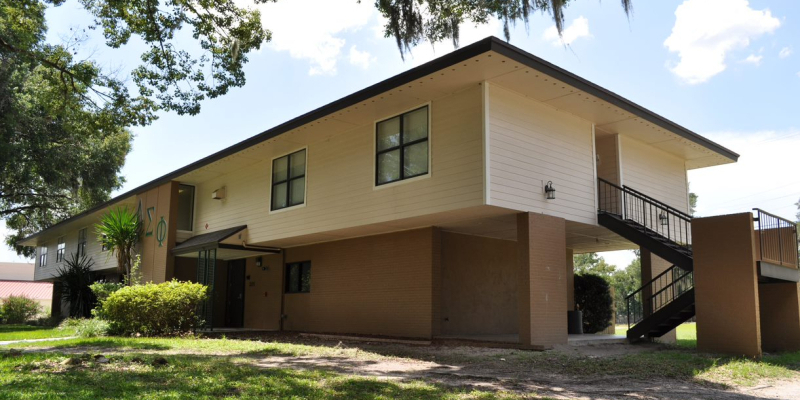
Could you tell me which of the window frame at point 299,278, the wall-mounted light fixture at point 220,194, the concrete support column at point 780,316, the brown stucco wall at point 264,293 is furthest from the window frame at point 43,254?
the concrete support column at point 780,316

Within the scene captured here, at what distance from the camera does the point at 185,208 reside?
2247 cm

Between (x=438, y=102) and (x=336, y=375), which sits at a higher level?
(x=438, y=102)

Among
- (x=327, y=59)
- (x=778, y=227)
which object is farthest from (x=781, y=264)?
(x=327, y=59)

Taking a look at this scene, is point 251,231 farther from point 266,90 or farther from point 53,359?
point 53,359

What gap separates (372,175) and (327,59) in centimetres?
474

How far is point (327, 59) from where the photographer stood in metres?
16.9

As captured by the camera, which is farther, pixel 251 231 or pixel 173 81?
pixel 251 231

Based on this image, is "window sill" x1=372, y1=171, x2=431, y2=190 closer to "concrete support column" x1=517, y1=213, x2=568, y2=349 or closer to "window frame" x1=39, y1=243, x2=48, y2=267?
"concrete support column" x1=517, y1=213, x2=568, y2=349

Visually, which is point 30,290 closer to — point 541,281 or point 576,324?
point 576,324

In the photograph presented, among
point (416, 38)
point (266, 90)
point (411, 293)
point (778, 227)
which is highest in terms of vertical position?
point (266, 90)

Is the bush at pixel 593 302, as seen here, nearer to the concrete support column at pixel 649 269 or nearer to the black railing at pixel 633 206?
Result: the concrete support column at pixel 649 269

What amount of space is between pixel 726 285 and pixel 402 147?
21.9 feet

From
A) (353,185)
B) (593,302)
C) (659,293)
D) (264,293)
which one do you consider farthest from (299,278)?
(659,293)

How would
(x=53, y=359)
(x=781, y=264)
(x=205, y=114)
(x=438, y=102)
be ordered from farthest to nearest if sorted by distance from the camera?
(x=205, y=114) < (x=438, y=102) < (x=781, y=264) < (x=53, y=359)
